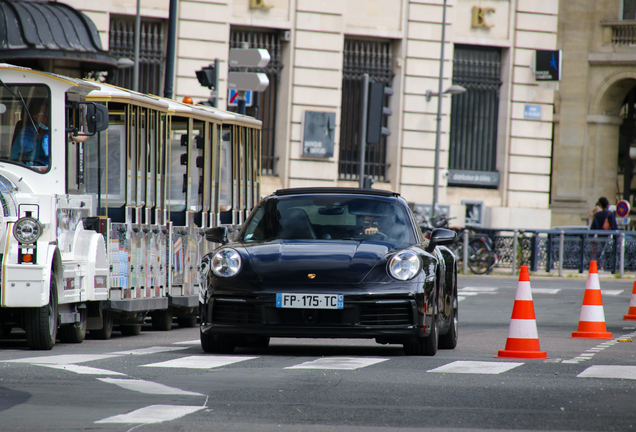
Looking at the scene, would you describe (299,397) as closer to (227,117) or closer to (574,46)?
(227,117)

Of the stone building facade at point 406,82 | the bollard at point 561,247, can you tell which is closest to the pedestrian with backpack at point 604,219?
the bollard at point 561,247

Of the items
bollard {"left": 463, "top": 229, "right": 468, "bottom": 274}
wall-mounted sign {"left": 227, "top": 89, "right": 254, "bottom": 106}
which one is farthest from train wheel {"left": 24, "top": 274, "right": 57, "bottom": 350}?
bollard {"left": 463, "top": 229, "right": 468, "bottom": 274}

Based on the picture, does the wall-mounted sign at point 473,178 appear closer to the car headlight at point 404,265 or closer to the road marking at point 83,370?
the car headlight at point 404,265

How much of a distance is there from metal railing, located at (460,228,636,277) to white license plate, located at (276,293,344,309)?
22297 mm

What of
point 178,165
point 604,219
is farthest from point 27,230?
point 604,219

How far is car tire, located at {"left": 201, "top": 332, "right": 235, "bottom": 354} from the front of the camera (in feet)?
33.8

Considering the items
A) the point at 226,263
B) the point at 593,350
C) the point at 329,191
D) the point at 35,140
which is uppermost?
the point at 35,140

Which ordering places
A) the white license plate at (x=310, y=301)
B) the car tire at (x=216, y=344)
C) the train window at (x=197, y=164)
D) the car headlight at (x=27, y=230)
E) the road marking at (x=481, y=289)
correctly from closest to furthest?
the white license plate at (x=310, y=301), the car tire at (x=216, y=344), the car headlight at (x=27, y=230), the train window at (x=197, y=164), the road marking at (x=481, y=289)

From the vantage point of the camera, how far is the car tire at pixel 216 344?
10.3 m

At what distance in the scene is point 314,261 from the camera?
9.90 m

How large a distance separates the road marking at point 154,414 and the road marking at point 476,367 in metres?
2.63

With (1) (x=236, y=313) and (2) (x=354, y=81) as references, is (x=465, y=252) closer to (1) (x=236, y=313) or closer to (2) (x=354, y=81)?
(2) (x=354, y=81)

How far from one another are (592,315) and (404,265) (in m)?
4.63

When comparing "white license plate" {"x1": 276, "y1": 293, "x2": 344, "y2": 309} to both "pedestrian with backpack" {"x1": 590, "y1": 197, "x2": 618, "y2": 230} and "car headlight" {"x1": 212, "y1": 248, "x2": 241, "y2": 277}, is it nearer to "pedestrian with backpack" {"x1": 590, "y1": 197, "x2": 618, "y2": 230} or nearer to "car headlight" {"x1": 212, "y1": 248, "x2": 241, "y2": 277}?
"car headlight" {"x1": 212, "y1": 248, "x2": 241, "y2": 277}
